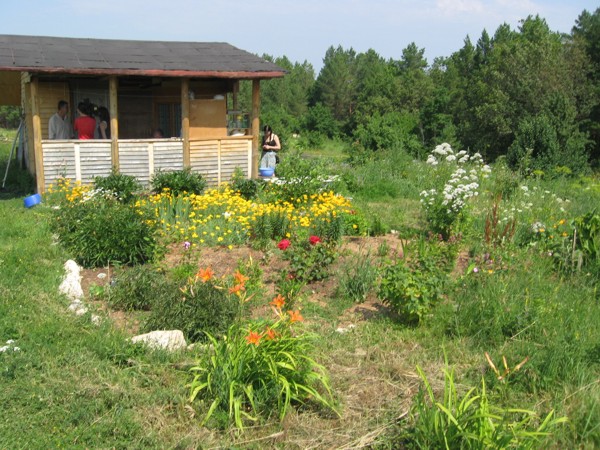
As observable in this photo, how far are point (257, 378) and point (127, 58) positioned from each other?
10177 mm

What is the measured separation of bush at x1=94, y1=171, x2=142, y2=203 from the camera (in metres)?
11.7

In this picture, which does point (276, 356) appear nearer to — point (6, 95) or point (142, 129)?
point (142, 129)

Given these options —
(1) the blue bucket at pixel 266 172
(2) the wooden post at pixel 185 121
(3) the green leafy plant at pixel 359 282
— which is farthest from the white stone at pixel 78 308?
(1) the blue bucket at pixel 266 172

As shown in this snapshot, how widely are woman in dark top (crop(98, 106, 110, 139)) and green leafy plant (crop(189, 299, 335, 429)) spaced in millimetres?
10211

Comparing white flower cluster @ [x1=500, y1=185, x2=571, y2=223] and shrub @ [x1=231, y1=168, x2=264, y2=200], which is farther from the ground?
white flower cluster @ [x1=500, y1=185, x2=571, y2=223]

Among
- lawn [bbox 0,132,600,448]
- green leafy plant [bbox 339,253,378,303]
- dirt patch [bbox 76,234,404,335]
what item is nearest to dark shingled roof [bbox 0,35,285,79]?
lawn [bbox 0,132,600,448]

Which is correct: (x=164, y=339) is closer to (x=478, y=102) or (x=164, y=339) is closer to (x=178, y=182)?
(x=178, y=182)

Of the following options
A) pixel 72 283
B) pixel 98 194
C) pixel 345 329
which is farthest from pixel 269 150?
pixel 345 329

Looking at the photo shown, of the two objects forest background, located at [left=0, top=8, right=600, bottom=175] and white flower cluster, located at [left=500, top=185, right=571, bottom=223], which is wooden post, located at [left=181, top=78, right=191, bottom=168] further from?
white flower cluster, located at [left=500, top=185, right=571, bottom=223]

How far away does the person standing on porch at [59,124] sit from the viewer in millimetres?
13570

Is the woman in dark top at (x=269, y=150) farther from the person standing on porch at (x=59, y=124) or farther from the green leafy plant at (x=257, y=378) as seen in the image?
the green leafy plant at (x=257, y=378)

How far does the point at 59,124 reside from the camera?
13648 millimetres

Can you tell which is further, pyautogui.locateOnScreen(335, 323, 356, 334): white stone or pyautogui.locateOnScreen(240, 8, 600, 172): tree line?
→ pyautogui.locateOnScreen(240, 8, 600, 172): tree line

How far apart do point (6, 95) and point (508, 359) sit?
53.0ft
